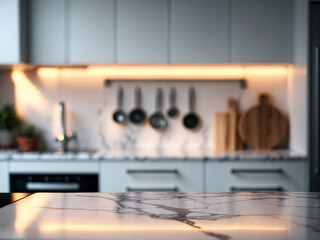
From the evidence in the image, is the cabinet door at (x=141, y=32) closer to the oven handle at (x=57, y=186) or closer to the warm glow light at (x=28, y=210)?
the oven handle at (x=57, y=186)

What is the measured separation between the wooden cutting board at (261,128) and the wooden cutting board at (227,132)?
49mm

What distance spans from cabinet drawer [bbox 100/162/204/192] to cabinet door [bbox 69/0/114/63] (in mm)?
823

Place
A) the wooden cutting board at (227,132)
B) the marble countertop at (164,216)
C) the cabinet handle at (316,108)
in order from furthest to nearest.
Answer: the wooden cutting board at (227,132), the cabinet handle at (316,108), the marble countertop at (164,216)

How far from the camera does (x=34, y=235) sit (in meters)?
0.94

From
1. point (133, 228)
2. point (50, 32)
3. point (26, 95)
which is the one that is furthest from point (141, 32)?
point (133, 228)

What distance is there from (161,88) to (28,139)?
1138mm

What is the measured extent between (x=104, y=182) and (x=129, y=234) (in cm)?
182

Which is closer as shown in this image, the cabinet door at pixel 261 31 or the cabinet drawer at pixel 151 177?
the cabinet drawer at pixel 151 177

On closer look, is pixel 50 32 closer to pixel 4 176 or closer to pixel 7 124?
pixel 7 124

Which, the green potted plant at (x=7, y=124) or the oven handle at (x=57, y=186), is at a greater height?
the green potted plant at (x=7, y=124)

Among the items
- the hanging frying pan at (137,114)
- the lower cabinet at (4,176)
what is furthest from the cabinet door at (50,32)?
the lower cabinet at (4,176)

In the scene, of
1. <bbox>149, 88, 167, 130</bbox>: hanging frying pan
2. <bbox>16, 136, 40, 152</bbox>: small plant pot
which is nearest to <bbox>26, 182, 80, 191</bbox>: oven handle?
<bbox>16, 136, 40, 152</bbox>: small plant pot

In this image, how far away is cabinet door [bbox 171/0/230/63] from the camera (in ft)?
9.59

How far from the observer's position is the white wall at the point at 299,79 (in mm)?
2707
